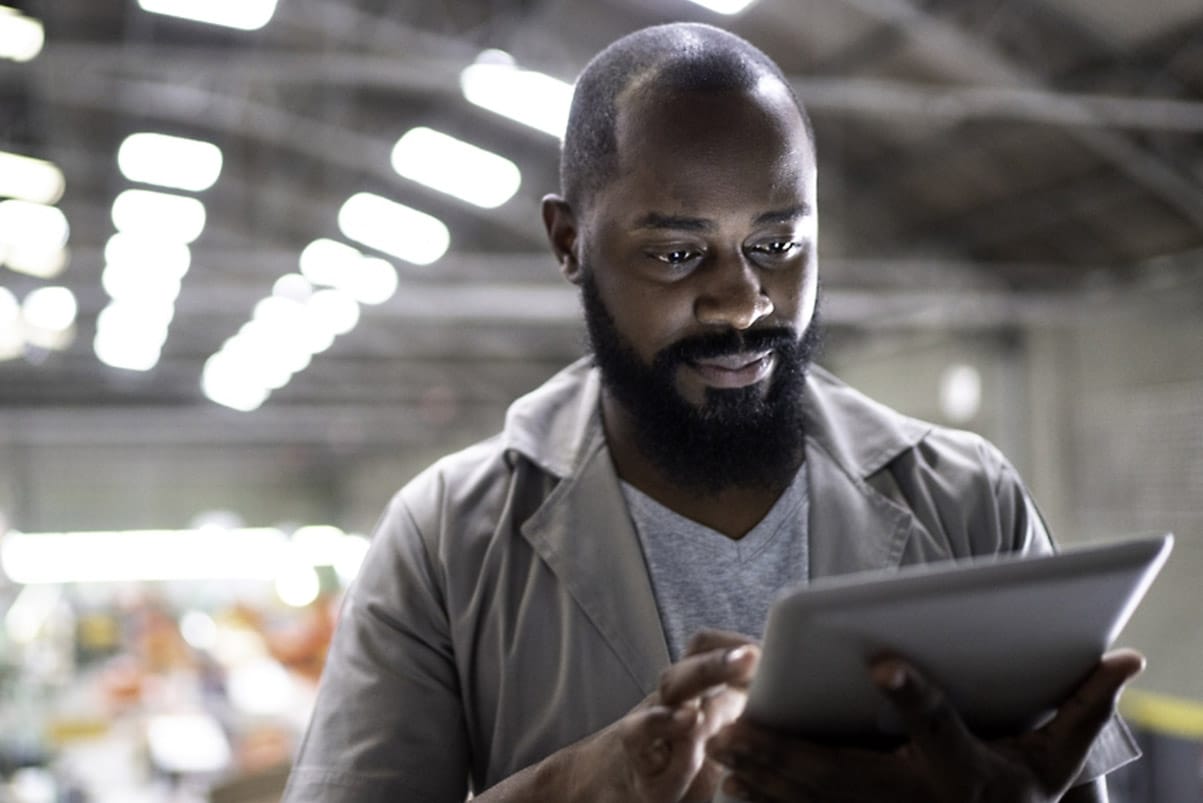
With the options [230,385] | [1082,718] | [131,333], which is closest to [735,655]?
[1082,718]

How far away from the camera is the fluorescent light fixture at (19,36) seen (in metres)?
8.59

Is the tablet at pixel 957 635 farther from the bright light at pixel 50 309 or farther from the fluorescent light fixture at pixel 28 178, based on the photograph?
the bright light at pixel 50 309

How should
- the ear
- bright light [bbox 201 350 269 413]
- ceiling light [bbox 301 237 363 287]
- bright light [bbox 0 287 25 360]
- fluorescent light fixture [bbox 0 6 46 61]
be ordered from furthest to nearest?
bright light [bbox 201 350 269 413] < bright light [bbox 0 287 25 360] < ceiling light [bbox 301 237 363 287] < fluorescent light fixture [bbox 0 6 46 61] < the ear

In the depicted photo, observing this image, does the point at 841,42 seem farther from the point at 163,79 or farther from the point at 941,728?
the point at 941,728

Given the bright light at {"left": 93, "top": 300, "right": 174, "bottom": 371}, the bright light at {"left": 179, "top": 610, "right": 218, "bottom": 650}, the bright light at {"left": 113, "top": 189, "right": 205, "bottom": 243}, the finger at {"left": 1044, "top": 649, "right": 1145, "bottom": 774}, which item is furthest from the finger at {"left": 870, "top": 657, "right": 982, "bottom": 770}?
the bright light at {"left": 93, "top": 300, "right": 174, "bottom": 371}

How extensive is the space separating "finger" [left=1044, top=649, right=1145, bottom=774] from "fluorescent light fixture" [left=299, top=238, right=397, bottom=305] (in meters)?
14.4

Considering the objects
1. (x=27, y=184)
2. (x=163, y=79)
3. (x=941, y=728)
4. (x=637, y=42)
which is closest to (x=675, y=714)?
(x=941, y=728)

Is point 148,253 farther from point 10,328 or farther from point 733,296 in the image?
point 733,296

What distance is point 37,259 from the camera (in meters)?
15.8

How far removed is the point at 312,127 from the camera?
1255cm

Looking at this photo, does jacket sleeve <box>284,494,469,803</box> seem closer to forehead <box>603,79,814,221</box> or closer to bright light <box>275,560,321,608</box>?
forehead <box>603,79,814,221</box>

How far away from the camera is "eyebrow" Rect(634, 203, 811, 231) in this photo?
1414 millimetres

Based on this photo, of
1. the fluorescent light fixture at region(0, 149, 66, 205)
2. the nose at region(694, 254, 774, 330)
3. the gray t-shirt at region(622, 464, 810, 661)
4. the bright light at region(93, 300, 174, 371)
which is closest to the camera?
the nose at region(694, 254, 774, 330)

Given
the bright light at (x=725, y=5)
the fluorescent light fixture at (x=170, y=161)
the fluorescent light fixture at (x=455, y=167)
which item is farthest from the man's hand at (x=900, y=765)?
the fluorescent light fixture at (x=170, y=161)
